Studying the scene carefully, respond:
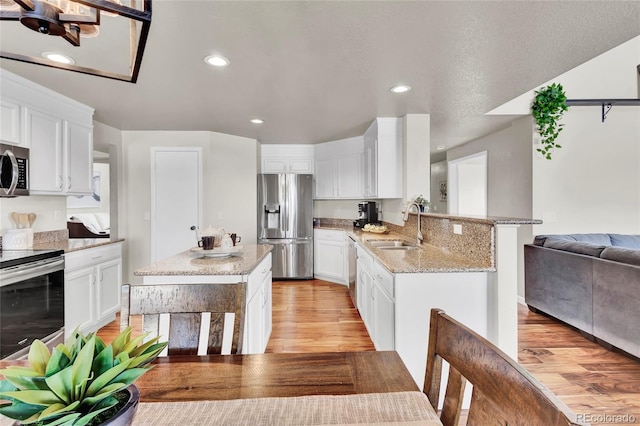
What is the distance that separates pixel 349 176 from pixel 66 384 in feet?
15.3

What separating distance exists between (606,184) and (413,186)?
2.38m

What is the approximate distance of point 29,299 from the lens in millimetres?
2180

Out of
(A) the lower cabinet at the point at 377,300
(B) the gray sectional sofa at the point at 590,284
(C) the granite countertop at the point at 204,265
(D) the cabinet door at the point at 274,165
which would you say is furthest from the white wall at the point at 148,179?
(B) the gray sectional sofa at the point at 590,284

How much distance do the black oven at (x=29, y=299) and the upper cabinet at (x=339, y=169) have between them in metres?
3.62

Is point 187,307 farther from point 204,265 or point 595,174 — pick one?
point 595,174

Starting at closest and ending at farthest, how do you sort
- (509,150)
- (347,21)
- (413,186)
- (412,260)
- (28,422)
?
(28,422)
(347,21)
(412,260)
(413,186)
(509,150)

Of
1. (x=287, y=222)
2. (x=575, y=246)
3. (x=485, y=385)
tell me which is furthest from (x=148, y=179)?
(x=575, y=246)

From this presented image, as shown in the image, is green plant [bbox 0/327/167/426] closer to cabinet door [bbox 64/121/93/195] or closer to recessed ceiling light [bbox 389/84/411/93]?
recessed ceiling light [bbox 389/84/411/93]

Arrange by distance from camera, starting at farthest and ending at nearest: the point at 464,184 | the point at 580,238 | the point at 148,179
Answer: the point at 464,184 → the point at 148,179 → the point at 580,238

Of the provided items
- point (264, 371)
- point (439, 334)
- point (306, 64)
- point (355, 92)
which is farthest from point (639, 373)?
point (306, 64)

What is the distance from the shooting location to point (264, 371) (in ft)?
2.93

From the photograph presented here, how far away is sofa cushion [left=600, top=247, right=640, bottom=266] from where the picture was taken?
234 centimetres

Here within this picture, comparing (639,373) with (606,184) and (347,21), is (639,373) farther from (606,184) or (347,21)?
(347,21)

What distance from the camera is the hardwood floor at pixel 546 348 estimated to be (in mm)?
1901
